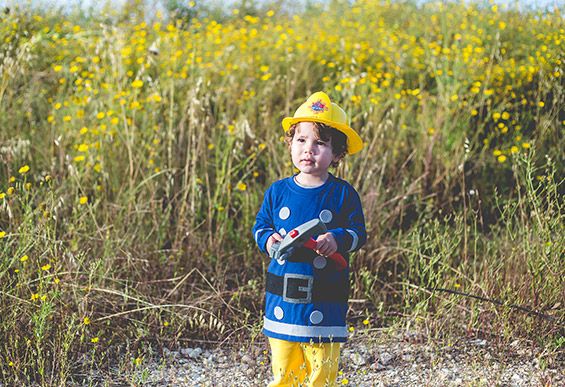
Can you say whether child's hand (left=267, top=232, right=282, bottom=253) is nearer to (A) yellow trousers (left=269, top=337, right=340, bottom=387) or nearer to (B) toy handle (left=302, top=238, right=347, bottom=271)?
(B) toy handle (left=302, top=238, right=347, bottom=271)

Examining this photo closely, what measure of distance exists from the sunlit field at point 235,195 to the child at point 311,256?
72 centimetres

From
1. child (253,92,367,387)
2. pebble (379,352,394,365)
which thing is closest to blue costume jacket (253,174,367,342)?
child (253,92,367,387)

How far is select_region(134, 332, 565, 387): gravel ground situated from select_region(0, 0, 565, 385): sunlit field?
2.9 inches

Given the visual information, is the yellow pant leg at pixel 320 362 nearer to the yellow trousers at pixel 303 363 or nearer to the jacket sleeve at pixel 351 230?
the yellow trousers at pixel 303 363

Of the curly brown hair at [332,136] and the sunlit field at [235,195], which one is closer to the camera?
the curly brown hair at [332,136]

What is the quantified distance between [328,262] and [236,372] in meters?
0.98

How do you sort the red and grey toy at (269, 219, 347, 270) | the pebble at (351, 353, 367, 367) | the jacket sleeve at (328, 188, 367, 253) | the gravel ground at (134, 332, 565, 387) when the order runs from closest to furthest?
the red and grey toy at (269, 219, 347, 270)
the jacket sleeve at (328, 188, 367, 253)
the gravel ground at (134, 332, 565, 387)
the pebble at (351, 353, 367, 367)

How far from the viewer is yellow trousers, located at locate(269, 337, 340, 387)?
2836 mm

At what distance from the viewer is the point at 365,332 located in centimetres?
382

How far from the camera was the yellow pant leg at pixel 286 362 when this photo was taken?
113 inches

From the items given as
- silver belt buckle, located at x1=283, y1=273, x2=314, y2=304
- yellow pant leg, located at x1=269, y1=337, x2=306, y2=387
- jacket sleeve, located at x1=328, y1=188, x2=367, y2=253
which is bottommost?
yellow pant leg, located at x1=269, y1=337, x2=306, y2=387

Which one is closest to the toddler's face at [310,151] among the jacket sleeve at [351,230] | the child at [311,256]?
the child at [311,256]

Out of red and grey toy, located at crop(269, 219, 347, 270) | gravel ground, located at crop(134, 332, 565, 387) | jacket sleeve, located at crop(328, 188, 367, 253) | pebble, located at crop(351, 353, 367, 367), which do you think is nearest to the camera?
red and grey toy, located at crop(269, 219, 347, 270)

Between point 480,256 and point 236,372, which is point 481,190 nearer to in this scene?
point 480,256
